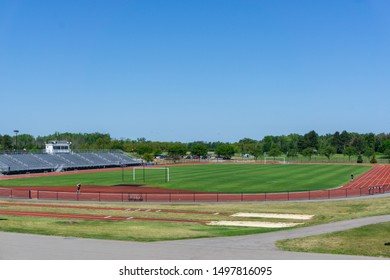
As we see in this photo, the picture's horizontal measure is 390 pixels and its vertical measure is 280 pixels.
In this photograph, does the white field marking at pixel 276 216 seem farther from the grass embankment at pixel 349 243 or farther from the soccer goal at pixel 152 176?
the soccer goal at pixel 152 176

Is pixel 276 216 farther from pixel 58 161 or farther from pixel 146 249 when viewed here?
pixel 58 161

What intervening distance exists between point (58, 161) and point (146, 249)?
100973 millimetres

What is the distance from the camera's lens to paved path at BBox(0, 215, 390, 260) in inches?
727

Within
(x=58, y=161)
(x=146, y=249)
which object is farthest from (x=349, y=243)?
(x=58, y=161)

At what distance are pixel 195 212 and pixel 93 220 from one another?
32.3 ft

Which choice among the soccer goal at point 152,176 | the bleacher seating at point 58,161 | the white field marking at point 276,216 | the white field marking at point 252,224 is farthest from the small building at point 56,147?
the white field marking at point 252,224

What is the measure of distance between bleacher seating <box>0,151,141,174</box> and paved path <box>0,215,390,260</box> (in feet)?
266

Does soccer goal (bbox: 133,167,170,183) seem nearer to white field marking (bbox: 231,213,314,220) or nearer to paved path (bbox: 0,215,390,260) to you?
white field marking (bbox: 231,213,314,220)

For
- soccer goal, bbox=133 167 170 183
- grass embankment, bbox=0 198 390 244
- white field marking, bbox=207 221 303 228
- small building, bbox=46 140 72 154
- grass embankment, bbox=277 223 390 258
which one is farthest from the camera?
small building, bbox=46 140 72 154

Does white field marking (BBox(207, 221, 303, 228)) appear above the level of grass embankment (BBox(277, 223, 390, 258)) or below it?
below

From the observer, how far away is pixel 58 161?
116 metres

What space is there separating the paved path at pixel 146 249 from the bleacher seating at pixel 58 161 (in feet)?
266

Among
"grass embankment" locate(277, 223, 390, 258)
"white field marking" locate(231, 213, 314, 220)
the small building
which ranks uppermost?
the small building

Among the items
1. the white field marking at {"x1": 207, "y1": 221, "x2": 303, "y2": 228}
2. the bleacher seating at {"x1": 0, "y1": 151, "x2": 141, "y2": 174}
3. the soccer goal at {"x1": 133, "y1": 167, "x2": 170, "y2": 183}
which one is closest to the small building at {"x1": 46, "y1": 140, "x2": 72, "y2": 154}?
the bleacher seating at {"x1": 0, "y1": 151, "x2": 141, "y2": 174}
